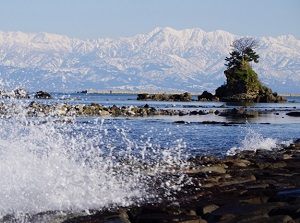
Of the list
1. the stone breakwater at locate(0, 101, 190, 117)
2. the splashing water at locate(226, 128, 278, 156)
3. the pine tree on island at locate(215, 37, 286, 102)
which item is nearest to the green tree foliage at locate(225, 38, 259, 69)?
the pine tree on island at locate(215, 37, 286, 102)

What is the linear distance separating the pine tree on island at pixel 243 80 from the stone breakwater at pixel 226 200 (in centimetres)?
9539

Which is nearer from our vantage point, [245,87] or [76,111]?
[76,111]

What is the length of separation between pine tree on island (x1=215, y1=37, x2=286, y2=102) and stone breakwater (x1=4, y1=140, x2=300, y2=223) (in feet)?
313

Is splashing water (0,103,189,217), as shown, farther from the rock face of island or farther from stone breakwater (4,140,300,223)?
the rock face of island

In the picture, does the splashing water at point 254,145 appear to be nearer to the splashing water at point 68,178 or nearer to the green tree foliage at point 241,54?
the splashing water at point 68,178

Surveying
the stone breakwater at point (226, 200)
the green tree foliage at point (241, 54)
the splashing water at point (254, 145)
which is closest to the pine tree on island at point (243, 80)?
the green tree foliage at point (241, 54)

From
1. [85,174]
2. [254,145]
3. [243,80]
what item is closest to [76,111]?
[254,145]

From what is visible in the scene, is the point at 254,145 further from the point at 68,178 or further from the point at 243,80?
the point at 243,80

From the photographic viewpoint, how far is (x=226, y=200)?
1105cm

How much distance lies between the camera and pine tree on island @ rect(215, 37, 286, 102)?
111250mm

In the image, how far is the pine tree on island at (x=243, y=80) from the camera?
111250 mm

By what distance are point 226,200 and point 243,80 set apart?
332ft

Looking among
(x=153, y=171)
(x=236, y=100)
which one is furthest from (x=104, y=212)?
(x=236, y=100)

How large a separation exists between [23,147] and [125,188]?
4.12 m
